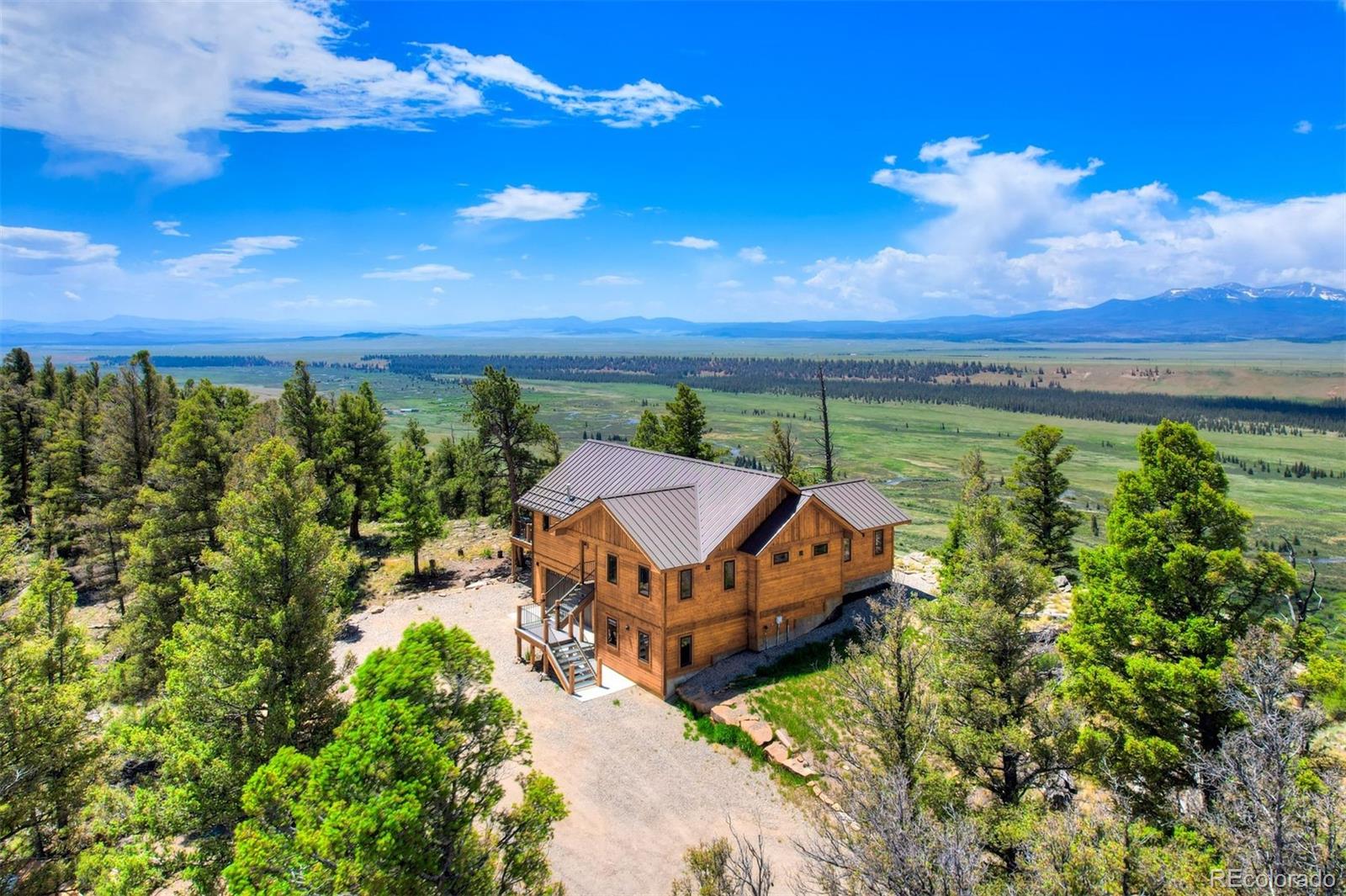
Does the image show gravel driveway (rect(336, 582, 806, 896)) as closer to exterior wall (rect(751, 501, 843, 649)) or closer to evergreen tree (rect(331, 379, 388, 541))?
exterior wall (rect(751, 501, 843, 649))

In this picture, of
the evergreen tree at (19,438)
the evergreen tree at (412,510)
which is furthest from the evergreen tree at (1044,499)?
the evergreen tree at (19,438)

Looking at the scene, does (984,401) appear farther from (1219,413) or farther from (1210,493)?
(1210,493)

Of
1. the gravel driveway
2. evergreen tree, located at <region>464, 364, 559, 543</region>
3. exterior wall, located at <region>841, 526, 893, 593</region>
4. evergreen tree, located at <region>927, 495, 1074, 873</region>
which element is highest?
evergreen tree, located at <region>464, 364, 559, 543</region>

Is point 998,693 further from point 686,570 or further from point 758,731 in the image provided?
point 686,570

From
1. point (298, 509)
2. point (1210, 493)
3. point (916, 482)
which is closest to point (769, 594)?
point (1210, 493)

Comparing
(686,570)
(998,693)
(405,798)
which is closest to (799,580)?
(686,570)

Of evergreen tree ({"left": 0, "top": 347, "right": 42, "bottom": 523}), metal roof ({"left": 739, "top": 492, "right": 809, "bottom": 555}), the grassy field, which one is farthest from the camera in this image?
the grassy field

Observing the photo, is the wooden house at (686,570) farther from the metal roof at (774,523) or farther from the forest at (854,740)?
the forest at (854,740)

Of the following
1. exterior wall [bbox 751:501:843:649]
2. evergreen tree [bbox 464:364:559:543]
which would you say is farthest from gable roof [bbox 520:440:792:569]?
evergreen tree [bbox 464:364:559:543]
